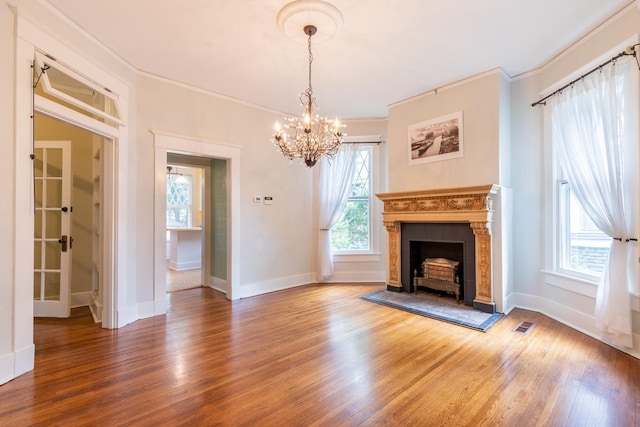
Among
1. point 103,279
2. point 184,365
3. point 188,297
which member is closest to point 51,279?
point 103,279

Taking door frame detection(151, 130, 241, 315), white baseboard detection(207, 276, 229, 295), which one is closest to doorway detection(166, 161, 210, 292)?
white baseboard detection(207, 276, 229, 295)

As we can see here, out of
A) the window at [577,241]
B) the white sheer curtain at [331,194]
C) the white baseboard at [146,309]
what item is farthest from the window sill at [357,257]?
the white baseboard at [146,309]

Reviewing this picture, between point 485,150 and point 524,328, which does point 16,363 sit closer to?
point 524,328

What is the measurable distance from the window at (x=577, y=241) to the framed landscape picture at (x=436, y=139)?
130cm

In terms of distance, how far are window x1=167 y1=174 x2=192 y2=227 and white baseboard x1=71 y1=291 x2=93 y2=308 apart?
3811mm

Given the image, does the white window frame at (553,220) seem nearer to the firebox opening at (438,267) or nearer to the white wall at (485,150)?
the white wall at (485,150)

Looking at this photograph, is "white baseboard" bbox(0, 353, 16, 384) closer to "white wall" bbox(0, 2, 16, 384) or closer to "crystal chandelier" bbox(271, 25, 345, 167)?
"white wall" bbox(0, 2, 16, 384)

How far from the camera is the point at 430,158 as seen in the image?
4273 mm

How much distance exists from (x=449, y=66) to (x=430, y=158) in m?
1.21

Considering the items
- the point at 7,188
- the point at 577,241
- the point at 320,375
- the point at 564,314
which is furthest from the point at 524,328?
the point at 7,188

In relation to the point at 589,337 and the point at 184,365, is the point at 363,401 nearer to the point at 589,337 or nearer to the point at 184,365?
the point at 184,365

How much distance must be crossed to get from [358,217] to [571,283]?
10.3ft

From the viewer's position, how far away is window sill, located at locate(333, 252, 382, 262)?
17.8ft

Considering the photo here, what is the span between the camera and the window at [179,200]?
7.86m
